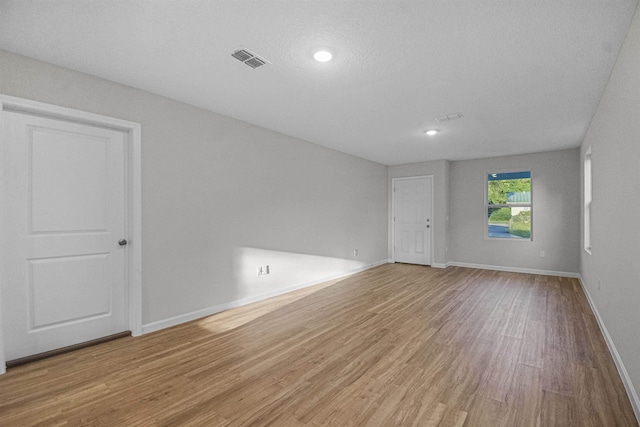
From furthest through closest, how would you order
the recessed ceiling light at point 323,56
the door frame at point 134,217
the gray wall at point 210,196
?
1. the door frame at point 134,217
2. the gray wall at point 210,196
3. the recessed ceiling light at point 323,56

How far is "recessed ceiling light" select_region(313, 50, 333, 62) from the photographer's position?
2.30 metres

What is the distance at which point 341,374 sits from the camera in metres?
2.26

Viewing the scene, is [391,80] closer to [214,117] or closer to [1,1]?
[214,117]

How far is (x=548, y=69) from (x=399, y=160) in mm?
4272

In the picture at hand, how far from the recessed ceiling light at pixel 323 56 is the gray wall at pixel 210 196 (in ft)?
5.93

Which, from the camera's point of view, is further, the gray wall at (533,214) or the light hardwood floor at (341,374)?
the gray wall at (533,214)

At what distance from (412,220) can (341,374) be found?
545cm

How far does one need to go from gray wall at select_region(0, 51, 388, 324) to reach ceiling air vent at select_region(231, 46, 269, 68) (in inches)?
51.2

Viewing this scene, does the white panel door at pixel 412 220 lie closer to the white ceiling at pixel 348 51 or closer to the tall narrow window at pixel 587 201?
the tall narrow window at pixel 587 201

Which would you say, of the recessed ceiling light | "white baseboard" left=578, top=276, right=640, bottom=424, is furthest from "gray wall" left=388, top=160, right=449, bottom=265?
the recessed ceiling light

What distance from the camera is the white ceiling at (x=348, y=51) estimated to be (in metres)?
1.86

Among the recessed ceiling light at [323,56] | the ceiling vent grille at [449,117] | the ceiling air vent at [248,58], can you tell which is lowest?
the ceiling vent grille at [449,117]

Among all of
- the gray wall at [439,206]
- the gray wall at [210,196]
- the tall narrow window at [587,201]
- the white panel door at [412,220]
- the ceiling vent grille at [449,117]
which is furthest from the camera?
the white panel door at [412,220]

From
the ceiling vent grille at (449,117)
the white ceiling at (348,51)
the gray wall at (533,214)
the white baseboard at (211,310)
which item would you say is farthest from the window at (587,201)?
the white baseboard at (211,310)
